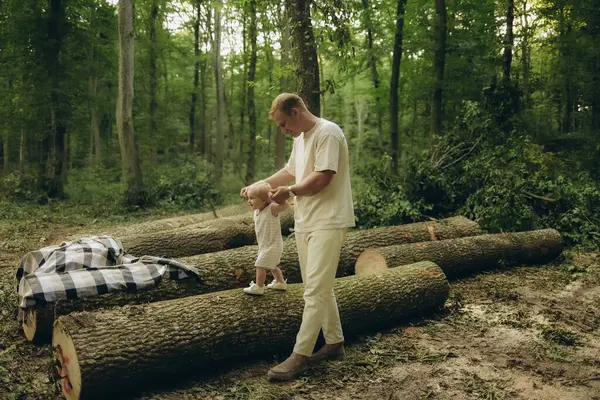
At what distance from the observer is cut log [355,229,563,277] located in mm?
6566

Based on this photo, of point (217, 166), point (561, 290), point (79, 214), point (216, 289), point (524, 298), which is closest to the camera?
point (216, 289)

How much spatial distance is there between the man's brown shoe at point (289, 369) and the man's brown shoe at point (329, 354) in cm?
18

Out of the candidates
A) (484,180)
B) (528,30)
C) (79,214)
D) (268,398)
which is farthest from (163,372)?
(528,30)

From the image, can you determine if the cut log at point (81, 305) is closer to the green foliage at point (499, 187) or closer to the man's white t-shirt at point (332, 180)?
the man's white t-shirt at point (332, 180)

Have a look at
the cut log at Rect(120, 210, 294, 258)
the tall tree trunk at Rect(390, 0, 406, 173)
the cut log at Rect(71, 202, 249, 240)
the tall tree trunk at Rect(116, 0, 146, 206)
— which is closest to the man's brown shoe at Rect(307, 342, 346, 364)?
the cut log at Rect(120, 210, 294, 258)

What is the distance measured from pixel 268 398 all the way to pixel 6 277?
484cm

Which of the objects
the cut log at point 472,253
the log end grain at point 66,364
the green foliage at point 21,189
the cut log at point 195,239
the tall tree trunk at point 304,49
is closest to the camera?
the log end grain at point 66,364

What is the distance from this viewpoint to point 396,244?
24.6 ft

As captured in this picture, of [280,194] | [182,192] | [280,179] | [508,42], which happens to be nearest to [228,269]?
[280,179]

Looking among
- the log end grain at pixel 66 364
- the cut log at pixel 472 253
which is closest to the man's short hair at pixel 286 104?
the log end grain at pixel 66 364

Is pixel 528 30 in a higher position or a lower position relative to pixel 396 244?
higher

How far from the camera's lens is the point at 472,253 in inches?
286

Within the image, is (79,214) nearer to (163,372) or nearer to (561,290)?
(163,372)

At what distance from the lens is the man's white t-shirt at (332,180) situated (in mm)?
3709
